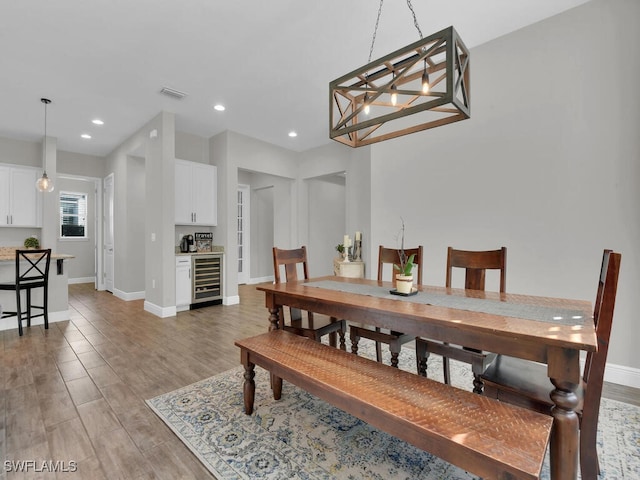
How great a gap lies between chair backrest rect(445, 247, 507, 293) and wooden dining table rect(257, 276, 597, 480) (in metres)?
0.30

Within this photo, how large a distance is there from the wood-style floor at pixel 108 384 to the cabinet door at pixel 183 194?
153 centimetres

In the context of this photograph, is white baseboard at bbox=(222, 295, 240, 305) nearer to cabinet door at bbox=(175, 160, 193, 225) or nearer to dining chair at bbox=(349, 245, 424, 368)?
cabinet door at bbox=(175, 160, 193, 225)

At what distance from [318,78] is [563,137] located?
2.56 metres

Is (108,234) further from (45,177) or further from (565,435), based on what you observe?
(565,435)

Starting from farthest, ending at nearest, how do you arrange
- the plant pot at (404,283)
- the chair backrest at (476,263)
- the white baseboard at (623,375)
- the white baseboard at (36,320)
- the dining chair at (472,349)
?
the white baseboard at (36,320) < the white baseboard at (623,375) < the chair backrest at (476,263) < the plant pot at (404,283) < the dining chair at (472,349)

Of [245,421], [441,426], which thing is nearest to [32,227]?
[245,421]

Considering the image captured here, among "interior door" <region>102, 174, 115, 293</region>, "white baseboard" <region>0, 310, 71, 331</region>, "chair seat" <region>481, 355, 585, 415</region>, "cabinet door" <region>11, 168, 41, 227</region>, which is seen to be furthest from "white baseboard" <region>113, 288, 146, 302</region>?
"chair seat" <region>481, 355, 585, 415</region>

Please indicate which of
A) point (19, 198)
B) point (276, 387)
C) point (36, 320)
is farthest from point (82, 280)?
point (276, 387)

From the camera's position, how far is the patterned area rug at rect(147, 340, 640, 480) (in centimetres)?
152

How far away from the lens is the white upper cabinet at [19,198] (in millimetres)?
5184

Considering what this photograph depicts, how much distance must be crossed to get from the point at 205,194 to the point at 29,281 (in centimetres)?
255

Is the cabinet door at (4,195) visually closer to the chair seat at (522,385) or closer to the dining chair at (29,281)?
the dining chair at (29,281)

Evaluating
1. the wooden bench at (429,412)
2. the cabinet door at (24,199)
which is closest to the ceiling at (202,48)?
the cabinet door at (24,199)

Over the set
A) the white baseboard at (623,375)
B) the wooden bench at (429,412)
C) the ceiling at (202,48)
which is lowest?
the white baseboard at (623,375)
